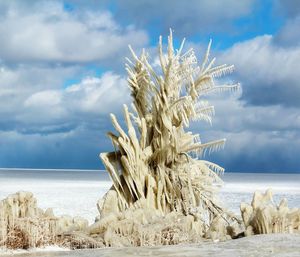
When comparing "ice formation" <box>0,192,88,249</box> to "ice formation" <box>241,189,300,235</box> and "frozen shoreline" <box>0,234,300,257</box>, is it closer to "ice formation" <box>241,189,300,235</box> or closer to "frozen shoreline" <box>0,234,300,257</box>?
"frozen shoreline" <box>0,234,300,257</box>

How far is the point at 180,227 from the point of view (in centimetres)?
1202

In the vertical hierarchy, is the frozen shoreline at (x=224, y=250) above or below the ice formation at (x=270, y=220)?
below

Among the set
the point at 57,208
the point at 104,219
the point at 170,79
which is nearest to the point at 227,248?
the point at 104,219

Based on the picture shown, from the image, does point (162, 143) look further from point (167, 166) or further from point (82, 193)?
point (82, 193)

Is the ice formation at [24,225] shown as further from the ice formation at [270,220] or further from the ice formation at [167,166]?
the ice formation at [270,220]

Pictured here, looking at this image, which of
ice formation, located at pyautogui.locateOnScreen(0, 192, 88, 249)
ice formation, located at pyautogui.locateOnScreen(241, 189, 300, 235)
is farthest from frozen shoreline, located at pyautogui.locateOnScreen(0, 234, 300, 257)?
ice formation, located at pyautogui.locateOnScreen(241, 189, 300, 235)

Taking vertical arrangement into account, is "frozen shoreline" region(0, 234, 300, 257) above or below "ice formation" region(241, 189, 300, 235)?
below

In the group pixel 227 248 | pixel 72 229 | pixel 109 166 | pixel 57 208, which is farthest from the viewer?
pixel 57 208

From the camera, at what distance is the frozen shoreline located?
997 centimetres

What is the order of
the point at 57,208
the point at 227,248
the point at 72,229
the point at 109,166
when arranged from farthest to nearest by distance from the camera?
the point at 57,208 < the point at 109,166 < the point at 72,229 < the point at 227,248

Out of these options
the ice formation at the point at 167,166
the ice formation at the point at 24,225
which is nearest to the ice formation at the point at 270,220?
the ice formation at the point at 167,166

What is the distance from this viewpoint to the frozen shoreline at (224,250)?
997cm

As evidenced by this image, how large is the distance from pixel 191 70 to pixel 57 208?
13.5 metres

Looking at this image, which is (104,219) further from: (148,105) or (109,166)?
(148,105)
